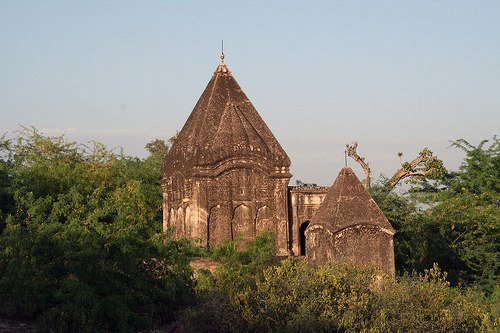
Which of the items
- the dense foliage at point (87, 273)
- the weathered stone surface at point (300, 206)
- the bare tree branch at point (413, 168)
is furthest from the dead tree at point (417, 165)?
the dense foliage at point (87, 273)

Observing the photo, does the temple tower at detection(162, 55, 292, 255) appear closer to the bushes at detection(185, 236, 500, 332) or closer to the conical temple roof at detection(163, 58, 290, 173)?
the conical temple roof at detection(163, 58, 290, 173)

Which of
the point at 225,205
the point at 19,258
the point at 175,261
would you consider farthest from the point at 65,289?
the point at 225,205

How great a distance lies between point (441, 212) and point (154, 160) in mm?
10845

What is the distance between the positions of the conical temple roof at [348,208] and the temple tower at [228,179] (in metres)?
3.12

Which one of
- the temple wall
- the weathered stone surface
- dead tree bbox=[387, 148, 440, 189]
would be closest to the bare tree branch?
dead tree bbox=[387, 148, 440, 189]

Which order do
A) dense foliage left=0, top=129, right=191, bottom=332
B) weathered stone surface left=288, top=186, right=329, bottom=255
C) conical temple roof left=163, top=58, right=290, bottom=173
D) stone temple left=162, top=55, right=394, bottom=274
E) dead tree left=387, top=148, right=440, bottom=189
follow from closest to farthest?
dense foliage left=0, top=129, right=191, bottom=332
stone temple left=162, top=55, right=394, bottom=274
conical temple roof left=163, top=58, right=290, bottom=173
weathered stone surface left=288, top=186, right=329, bottom=255
dead tree left=387, top=148, right=440, bottom=189

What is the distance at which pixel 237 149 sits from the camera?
20016mm

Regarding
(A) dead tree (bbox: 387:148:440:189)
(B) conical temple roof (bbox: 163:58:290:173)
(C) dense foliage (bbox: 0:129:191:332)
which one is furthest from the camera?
(A) dead tree (bbox: 387:148:440:189)

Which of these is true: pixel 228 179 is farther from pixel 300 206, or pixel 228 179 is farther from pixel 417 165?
pixel 417 165

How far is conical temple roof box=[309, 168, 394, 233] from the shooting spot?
16156 millimetres

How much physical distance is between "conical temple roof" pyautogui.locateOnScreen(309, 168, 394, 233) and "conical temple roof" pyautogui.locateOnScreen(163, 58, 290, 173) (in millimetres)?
3318

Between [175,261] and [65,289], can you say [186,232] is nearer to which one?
[175,261]

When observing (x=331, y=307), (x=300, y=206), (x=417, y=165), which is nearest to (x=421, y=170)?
(x=417, y=165)

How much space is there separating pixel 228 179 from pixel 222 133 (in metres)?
1.19
